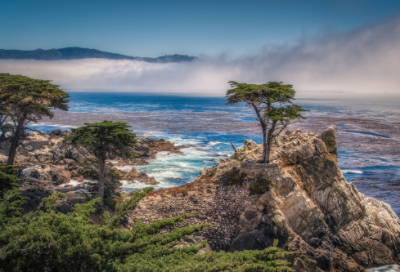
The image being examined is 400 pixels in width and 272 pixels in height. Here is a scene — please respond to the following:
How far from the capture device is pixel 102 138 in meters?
18.1

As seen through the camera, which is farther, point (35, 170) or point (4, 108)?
point (35, 170)

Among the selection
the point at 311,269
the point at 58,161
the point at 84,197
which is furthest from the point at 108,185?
the point at 58,161

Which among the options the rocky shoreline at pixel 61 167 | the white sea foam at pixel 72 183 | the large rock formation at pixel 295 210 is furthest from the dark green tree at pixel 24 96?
the large rock formation at pixel 295 210

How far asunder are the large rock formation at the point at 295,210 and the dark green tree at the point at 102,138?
3.39m

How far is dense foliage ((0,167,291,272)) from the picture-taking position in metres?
7.76

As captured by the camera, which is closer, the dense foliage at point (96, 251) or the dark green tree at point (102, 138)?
the dense foliage at point (96, 251)

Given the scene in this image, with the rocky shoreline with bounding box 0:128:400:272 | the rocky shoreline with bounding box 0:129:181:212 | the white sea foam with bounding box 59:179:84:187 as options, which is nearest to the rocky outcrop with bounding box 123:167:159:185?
the rocky shoreline with bounding box 0:129:181:212

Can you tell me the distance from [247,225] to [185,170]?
19832 millimetres

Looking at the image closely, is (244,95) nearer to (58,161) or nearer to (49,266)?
(49,266)

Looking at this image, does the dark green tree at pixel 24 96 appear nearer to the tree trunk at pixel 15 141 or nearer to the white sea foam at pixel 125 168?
the tree trunk at pixel 15 141

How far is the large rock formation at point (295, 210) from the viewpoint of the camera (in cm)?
1664

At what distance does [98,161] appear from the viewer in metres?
18.9

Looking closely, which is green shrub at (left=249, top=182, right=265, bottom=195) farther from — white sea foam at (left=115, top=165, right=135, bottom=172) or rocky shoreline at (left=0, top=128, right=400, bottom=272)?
white sea foam at (left=115, top=165, right=135, bottom=172)

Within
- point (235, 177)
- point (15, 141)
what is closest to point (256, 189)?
point (235, 177)
